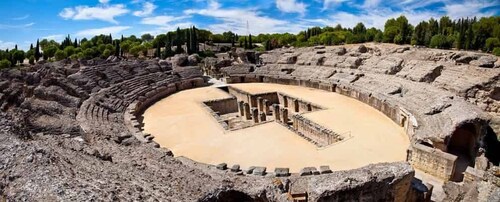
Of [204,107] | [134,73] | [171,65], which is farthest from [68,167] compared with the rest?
[171,65]

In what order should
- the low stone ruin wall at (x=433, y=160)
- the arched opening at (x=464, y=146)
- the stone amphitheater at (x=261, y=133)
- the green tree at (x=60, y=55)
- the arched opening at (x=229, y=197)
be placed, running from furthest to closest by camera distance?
the green tree at (x=60, y=55) → the arched opening at (x=464, y=146) → the low stone ruin wall at (x=433, y=160) → the stone amphitheater at (x=261, y=133) → the arched opening at (x=229, y=197)

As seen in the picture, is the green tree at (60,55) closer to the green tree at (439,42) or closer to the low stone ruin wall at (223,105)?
the low stone ruin wall at (223,105)

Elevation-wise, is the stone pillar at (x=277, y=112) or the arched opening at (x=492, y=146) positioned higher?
the stone pillar at (x=277, y=112)

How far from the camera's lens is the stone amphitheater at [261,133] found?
585 cm

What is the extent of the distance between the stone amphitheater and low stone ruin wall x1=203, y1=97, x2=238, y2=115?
0.09m

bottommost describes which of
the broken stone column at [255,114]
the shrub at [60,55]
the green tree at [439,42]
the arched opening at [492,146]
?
the arched opening at [492,146]

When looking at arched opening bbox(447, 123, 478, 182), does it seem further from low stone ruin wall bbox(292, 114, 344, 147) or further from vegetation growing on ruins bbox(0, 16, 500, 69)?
vegetation growing on ruins bbox(0, 16, 500, 69)

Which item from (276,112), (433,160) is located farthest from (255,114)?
(433,160)

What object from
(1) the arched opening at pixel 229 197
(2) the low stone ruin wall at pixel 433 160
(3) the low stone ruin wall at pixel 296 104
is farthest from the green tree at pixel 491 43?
(1) the arched opening at pixel 229 197

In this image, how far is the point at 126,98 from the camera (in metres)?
21.8

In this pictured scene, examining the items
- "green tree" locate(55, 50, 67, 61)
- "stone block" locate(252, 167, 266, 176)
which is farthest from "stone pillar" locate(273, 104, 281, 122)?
"green tree" locate(55, 50, 67, 61)

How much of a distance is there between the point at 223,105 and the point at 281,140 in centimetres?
933

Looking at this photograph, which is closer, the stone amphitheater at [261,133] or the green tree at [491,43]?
the stone amphitheater at [261,133]

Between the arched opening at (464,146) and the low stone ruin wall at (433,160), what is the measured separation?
925 millimetres
